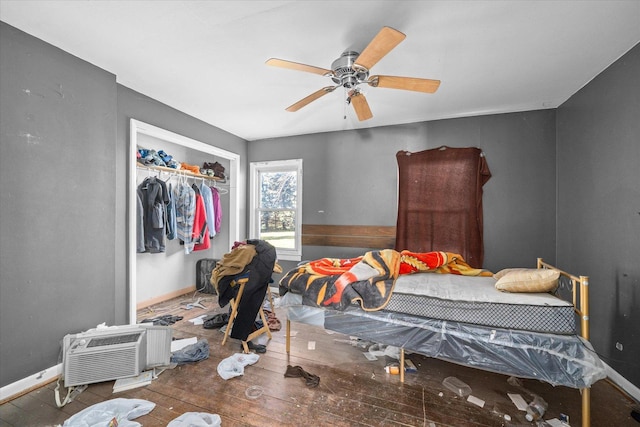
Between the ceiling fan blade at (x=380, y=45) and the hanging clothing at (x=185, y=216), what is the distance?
9.48ft

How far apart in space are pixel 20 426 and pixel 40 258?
1.04 meters

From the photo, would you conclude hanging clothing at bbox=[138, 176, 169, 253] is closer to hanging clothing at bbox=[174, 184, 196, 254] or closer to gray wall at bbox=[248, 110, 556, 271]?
hanging clothing at bbox=[174, 184, 196, 254]

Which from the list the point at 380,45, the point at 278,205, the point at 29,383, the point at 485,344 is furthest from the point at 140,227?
the point at 485,344

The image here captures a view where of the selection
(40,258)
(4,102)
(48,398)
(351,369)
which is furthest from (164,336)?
(4,102)

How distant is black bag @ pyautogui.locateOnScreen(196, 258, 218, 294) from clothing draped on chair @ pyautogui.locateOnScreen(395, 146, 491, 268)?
9.33ft

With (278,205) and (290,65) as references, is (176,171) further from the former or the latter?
(290,65)

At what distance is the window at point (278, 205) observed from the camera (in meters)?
4.21

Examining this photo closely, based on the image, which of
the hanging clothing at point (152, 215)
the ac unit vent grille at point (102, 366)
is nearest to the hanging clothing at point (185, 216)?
A: the hanging clothing at point (152, 215)

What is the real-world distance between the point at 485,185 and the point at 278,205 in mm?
2950

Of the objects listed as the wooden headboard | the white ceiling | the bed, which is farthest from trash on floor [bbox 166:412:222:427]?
the wooden headboard

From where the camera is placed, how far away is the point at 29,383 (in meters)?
1.86

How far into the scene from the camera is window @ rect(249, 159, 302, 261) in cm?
421

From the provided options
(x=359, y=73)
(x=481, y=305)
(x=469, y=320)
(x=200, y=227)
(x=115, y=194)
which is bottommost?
(x=469, y=320)

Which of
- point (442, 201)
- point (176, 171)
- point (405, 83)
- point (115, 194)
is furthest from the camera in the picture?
point (176, 171)
